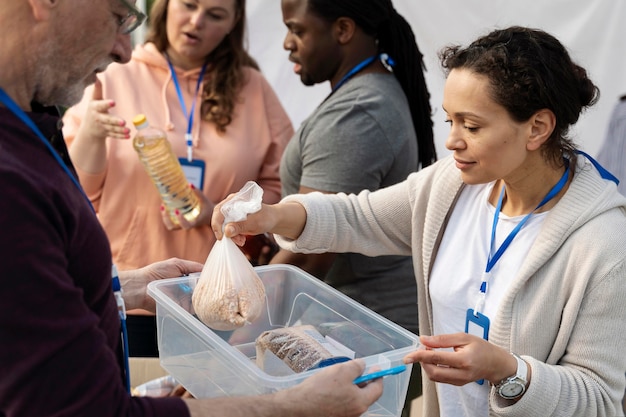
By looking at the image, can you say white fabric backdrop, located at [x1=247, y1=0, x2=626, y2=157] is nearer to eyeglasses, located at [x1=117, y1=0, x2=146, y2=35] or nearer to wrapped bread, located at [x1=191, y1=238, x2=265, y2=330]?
wrapped bread, located at [x1=191, y1=238, x2=265, y2=330]

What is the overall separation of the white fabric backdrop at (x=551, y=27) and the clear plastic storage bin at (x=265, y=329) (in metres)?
1.31

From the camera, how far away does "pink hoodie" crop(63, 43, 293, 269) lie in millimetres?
2469

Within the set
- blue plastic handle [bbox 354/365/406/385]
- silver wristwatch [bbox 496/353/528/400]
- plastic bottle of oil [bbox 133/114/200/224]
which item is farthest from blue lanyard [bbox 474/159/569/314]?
plastic bottle of oil [bbox 133/114/200/224]

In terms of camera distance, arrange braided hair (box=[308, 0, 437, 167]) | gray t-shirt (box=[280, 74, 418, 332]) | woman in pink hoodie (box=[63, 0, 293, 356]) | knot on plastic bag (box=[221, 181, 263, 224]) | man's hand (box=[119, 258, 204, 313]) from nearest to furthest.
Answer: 1. knot on plastic bag (box=[221, 181, 263, 224])
2. man's hand (box=[119, 258, 204, 313])
3. gray t-shirt (box=[280, 74, 418, 332])
4. braided hair (box=[308, 0, 437, 167])
5. woman in pink hoodie (box=[63, 0, 293, 356])

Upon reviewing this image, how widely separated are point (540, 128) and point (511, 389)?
0.54m

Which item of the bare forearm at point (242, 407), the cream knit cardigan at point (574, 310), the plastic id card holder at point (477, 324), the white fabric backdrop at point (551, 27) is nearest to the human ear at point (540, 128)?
the cream knit cardigan at point (574, 310)

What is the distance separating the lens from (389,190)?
1.82 meters

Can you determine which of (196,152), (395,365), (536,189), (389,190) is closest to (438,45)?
(196,152)

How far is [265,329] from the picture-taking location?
1623 mm

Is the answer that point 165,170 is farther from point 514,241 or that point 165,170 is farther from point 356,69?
point 514,241

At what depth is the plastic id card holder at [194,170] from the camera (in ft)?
8.10

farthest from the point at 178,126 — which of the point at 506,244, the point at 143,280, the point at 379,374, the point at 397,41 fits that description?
the point at 379,374

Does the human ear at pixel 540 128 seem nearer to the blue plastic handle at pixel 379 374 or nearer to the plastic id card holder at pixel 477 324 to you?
the plastic id card holder at pixel 477 324

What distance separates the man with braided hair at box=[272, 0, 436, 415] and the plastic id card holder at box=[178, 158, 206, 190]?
1.18 feet
